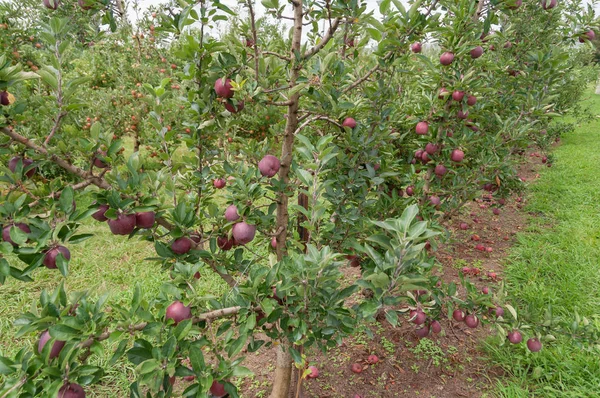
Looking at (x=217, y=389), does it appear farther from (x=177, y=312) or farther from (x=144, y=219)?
(x=144, y=219)

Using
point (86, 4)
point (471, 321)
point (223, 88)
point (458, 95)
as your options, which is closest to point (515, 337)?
point (471, 321)

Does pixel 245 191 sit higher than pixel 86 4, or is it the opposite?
pixel 86 4

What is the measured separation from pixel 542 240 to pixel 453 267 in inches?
49.5

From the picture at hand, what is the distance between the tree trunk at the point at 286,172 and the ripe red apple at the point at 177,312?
52cm

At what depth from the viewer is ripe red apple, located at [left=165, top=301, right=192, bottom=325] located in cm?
113

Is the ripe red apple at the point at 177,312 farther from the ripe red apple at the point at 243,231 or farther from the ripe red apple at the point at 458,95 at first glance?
the ripe red apple at the point at 458,95

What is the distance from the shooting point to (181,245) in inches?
53.2

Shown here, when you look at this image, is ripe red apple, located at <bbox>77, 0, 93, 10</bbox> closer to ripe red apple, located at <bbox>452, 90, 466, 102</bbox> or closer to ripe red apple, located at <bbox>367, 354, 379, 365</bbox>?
ripe red apple, located at <bbox>452, 90, 466, 102</bbox>

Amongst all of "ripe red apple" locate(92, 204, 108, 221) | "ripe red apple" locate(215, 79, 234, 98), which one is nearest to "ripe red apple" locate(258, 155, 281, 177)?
"ripe red apple" locate(215, 79, 234, 98)

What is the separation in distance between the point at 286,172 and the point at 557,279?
3.12 metres

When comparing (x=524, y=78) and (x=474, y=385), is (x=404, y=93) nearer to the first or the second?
(x=524, y=78)

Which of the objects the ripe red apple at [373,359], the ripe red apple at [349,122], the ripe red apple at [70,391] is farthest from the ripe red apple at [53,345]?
the ripe red apple at [373,359]

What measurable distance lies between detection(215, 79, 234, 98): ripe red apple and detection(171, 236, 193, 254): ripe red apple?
55 cm

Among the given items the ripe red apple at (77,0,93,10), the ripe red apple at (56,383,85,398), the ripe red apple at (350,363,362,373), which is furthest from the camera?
the ripe red apple at (350,363,362,373)
